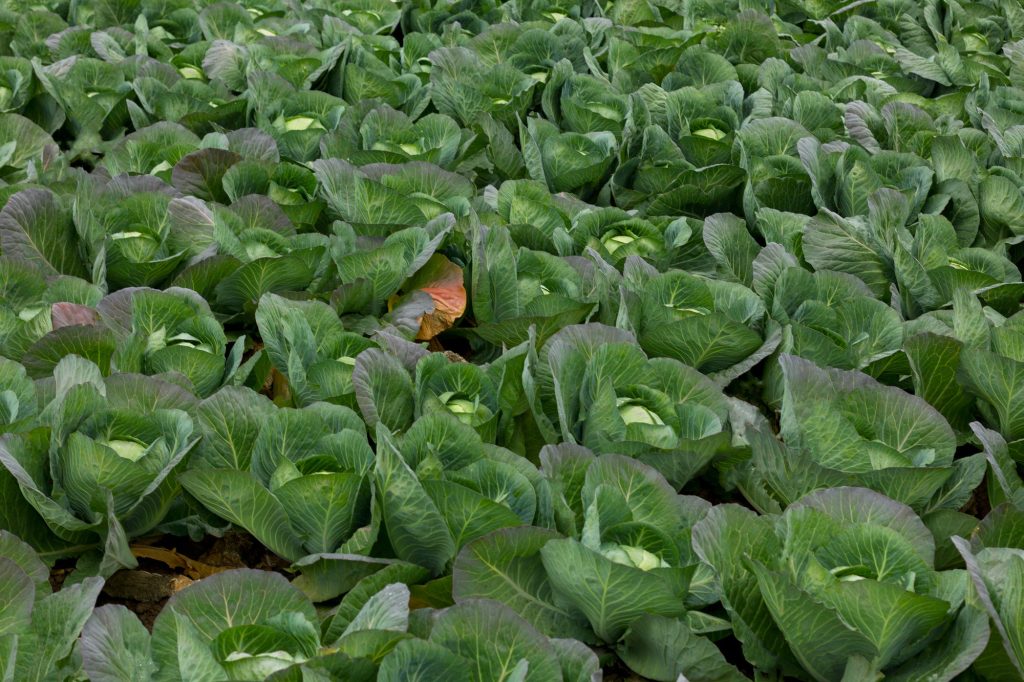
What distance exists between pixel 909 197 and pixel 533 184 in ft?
4.61

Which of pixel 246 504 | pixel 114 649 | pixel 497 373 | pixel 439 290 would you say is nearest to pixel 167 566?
pixel 246 504

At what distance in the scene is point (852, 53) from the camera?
568 centimetres

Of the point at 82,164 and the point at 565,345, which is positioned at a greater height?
the point at 565,345

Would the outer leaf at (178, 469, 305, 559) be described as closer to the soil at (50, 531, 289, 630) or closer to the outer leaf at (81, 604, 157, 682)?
the soil at (50, 531, 289, 630)

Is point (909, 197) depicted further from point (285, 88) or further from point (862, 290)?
point (285, 88)

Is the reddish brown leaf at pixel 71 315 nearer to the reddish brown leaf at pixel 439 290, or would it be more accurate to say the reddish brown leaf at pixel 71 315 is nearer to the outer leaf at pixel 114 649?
the reddish brown leaf at pixel 439 290

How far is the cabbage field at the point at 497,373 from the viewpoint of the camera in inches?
86.2

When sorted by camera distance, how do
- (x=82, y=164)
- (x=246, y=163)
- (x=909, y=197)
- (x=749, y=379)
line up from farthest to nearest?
(x=82, y=164) → (x=909, y=197) → (x=246, y=163) → (x=749, y=379)

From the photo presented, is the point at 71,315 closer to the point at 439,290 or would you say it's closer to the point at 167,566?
the point at 167,566

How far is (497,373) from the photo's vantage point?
2867 mm

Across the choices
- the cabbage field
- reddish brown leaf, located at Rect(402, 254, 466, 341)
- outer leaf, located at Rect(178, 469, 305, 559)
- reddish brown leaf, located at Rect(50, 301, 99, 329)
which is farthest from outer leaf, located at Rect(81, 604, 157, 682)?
reddish brown leaf, located at Rect(402, 254, 466, 341)

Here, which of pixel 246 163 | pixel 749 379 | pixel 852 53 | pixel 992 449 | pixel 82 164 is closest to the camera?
pixel 992 449

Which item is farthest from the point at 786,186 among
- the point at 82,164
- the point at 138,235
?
the point at 82,164

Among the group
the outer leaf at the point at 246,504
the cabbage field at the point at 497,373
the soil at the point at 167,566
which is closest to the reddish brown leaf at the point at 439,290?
the cabbage field at the point at 497,373
